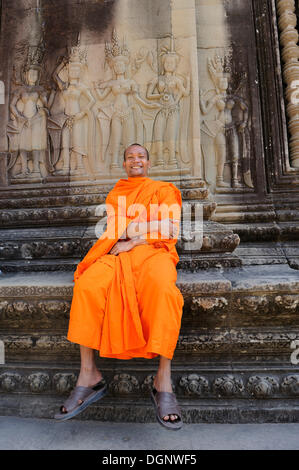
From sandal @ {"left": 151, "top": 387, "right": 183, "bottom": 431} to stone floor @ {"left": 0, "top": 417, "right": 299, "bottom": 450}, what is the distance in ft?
0.42

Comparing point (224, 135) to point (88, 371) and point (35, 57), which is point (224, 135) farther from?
point (88, 371)

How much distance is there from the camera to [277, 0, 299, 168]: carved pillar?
13.0 feet

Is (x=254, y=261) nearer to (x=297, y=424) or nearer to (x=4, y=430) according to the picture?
(x=297, y=424)

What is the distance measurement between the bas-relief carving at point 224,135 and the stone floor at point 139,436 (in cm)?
248

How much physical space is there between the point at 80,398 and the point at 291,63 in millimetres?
4247

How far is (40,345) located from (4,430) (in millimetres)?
548

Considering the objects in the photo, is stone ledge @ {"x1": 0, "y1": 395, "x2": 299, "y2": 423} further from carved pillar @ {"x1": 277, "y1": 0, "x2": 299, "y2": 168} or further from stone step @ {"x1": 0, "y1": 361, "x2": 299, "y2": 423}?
carved pillar @ {"x1": 277, "y1": 0, "x2": 299, "y2": 168}

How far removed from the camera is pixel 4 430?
2016mm

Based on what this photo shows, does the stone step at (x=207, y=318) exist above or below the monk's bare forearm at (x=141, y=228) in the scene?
below

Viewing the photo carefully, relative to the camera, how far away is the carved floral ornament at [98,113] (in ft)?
11.5

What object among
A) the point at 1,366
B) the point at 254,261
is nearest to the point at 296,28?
the point at 254,261

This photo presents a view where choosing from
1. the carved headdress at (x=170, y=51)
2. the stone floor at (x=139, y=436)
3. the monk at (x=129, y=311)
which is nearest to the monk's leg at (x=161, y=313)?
the monk at (x=129, y=311)

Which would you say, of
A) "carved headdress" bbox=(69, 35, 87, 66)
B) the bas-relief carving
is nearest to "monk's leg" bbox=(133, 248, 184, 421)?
the bas-relief carving

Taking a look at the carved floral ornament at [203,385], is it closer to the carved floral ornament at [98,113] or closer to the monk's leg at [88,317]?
the monk's leg at [88,317]
